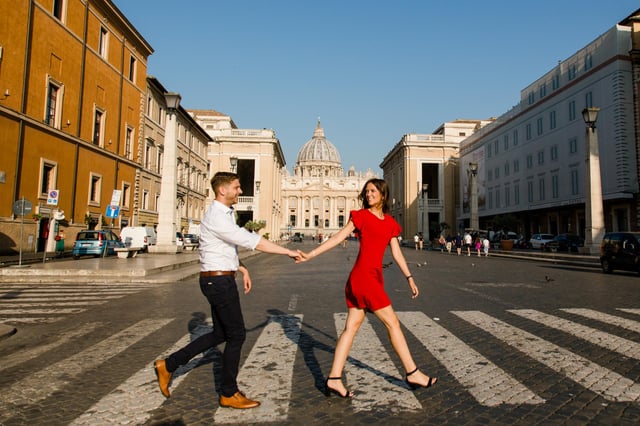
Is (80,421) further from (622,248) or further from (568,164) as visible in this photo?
(568,164)

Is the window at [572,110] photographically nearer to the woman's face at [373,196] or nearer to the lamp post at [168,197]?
the lamp post at [168,197]

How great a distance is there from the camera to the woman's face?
146 inches

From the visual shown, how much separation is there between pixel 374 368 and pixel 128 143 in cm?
3291

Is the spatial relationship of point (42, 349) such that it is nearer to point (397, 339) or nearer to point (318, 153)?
point (397, 339)

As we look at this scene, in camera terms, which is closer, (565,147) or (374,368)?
(374,368)

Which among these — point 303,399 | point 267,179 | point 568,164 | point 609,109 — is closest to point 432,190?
point 267,179

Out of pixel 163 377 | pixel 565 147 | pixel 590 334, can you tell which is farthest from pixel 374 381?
pixel 565 147

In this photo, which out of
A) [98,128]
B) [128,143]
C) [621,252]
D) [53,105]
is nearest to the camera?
[621,252]

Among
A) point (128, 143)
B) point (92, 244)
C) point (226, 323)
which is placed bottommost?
point (226, 323)

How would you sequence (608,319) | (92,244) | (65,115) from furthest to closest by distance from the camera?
(65,115), (92,244), (608,319)

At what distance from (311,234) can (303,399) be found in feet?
424

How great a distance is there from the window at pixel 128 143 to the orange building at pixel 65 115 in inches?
3.0

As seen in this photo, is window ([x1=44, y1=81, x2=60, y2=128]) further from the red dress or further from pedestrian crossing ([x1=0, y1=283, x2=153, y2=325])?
the red dress

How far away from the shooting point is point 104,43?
96.4 feet
